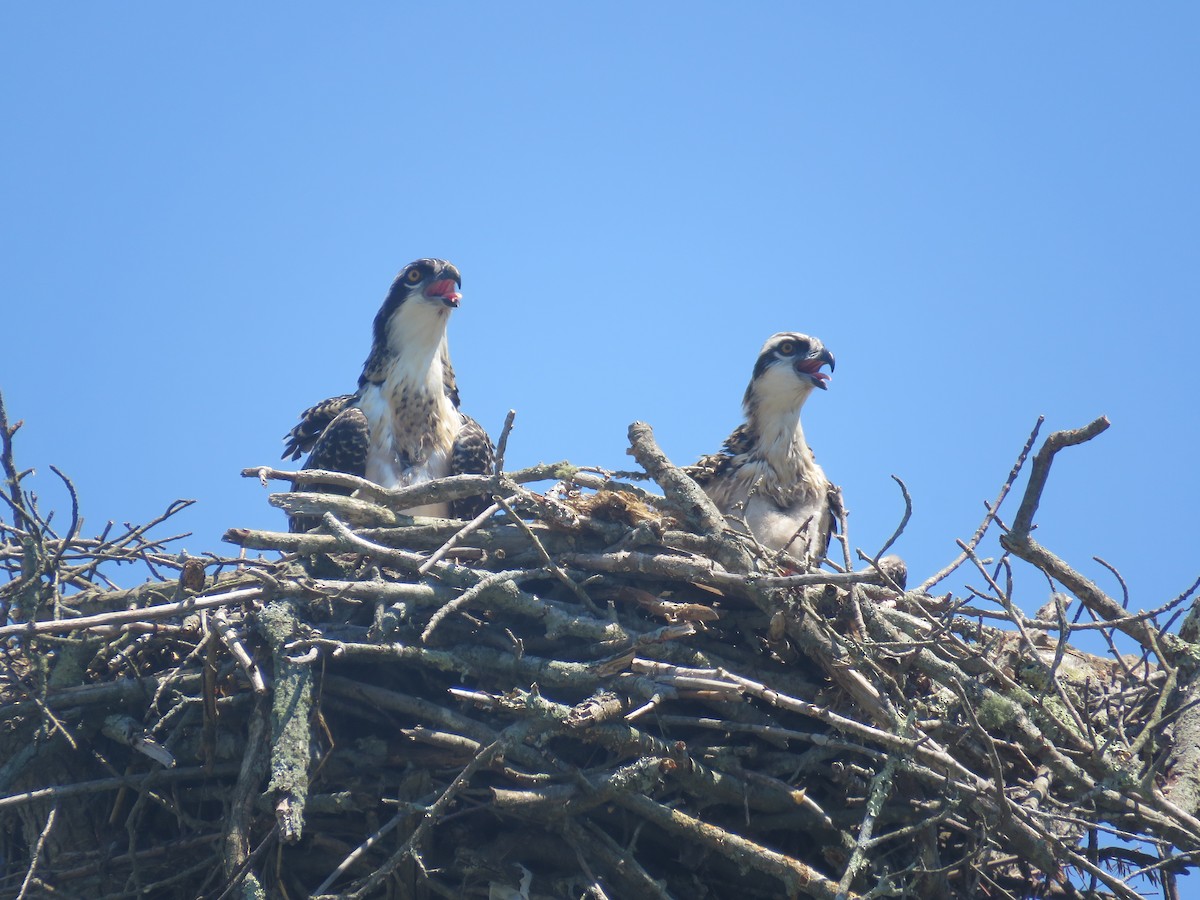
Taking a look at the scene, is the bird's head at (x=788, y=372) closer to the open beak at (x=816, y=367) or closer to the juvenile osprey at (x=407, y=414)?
the open beak at (x=816, y=367)

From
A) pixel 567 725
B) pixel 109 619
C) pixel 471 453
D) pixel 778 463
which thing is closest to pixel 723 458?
pixel 778 463

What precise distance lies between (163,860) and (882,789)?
9.56 feet

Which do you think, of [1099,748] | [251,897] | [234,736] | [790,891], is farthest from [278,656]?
[1099,748]

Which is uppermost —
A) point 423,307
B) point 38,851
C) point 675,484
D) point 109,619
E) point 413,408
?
point 423,307

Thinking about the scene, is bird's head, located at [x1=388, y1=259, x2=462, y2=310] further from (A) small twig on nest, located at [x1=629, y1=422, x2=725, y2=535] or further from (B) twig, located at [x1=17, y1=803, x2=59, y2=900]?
(B) twig, located at [x1=17, y1=803, x2=59, y2=900]

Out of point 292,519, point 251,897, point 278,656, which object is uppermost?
point 292,519

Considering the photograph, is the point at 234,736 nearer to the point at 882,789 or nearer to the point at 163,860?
the point at 163,860

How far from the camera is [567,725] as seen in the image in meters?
4.97

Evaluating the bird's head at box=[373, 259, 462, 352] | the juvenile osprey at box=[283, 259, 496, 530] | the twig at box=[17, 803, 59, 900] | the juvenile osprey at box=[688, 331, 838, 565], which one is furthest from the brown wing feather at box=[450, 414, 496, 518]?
the twig at box=[17, 803, 59, 900]

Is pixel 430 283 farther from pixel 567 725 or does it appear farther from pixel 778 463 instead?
pixel 567 725

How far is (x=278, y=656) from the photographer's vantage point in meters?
5.14

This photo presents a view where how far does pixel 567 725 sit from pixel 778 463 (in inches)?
129

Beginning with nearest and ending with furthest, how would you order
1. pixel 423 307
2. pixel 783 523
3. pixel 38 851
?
pixel 38 851 < pixel 783 523 < pixel 423 307

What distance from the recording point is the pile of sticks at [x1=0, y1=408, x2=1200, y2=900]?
16.4 ft
